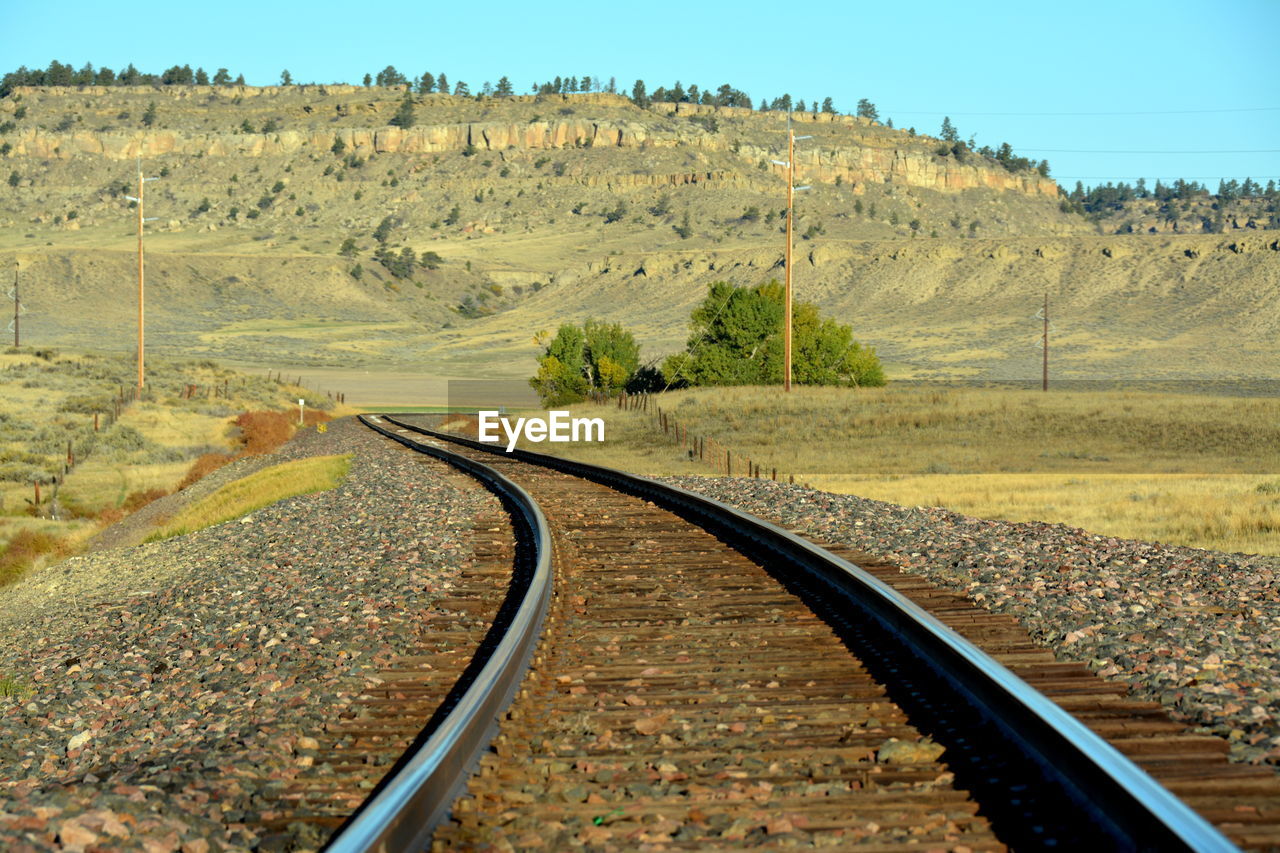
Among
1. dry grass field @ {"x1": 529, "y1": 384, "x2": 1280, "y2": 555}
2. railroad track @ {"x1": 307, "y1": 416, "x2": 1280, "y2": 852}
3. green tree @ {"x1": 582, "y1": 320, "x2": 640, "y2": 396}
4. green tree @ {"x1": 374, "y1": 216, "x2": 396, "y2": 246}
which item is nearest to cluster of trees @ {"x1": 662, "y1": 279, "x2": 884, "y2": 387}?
green tree @ {"x1": 582, "y1": 320, "x2": 640, "y2": 396}

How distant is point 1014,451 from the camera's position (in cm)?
3838

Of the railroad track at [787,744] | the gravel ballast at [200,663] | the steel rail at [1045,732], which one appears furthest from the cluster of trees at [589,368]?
the railroad track at [787,744]

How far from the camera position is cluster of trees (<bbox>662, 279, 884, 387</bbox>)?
63500mm

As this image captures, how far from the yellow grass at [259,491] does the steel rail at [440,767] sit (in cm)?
1584

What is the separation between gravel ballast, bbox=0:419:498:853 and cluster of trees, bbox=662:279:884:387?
1777 inches

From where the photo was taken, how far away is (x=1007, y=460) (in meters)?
35.7

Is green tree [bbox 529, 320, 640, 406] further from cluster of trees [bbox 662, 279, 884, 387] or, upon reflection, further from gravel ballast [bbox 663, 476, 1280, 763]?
gravel ballast [bbox 663, 476, 1280, 763]

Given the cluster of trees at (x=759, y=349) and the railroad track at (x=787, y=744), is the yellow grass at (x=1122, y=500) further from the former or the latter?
the cluster of trees at (x=759, y=349)

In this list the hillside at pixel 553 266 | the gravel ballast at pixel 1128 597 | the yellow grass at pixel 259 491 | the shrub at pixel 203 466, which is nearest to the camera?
the gravel ballast at pixel 1128 597

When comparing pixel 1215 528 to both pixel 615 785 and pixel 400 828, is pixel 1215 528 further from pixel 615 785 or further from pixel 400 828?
pixel 400 828

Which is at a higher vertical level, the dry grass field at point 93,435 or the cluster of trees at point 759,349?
the cluster of trees at point 759,349

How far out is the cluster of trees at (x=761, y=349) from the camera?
63.5 m

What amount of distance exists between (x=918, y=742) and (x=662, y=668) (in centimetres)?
208

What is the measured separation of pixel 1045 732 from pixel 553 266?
161m
